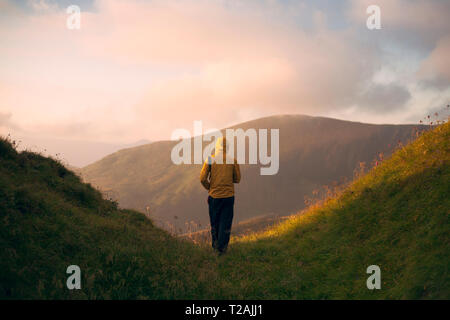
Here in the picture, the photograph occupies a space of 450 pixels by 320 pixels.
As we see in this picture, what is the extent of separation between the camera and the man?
8258 mm

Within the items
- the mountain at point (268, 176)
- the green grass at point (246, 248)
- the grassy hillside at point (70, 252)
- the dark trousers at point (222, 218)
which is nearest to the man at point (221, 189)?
the dark trousers at point (222, 218)

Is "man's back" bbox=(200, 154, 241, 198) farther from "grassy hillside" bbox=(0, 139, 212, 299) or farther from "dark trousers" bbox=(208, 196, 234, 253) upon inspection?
"grassy hillside" bbox=(0, 139, 212, 299)

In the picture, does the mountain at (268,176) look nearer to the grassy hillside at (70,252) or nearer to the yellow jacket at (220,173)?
the grassy hillside at (70,252)

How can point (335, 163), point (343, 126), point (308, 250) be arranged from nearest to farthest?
1. point (308, 250)
2. point (335, 163)
3. point (343, 126)

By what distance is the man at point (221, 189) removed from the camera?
325 inches

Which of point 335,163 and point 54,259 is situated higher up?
point 335,163

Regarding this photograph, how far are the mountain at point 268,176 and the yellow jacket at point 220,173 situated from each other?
183ft

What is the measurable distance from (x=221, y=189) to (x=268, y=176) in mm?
79280

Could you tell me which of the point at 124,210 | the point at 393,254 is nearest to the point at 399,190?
the point at 393,254

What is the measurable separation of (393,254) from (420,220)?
1.05 meters

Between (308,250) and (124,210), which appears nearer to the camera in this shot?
(308,250)

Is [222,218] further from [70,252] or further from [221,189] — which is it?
[70,252]
